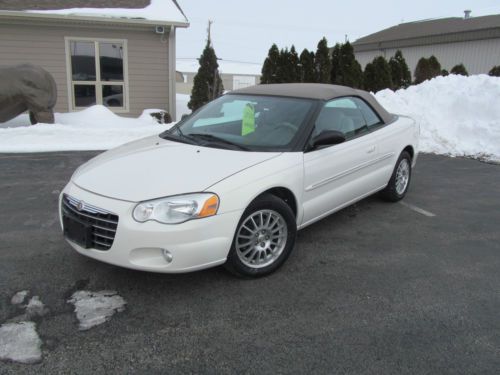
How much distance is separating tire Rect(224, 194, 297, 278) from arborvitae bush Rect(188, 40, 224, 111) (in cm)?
1063

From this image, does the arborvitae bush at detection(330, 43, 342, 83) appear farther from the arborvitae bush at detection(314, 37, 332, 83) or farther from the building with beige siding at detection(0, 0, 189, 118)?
the building with beige siding at detection(0, 0, 189, 118)

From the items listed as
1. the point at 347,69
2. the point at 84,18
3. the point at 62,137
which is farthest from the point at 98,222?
the point at 347,69

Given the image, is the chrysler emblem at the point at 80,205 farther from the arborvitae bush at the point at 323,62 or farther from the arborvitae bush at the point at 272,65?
A: the arborvitae bush at the point at 323,62

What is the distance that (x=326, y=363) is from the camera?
247 centimetres

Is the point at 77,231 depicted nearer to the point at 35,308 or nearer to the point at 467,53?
the point at 35,308

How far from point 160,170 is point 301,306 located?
145 centimetres

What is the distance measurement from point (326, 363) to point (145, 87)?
11.2m

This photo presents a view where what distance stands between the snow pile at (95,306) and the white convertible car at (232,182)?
295mm

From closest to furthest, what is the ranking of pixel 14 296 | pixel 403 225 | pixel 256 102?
pixel 14 296 < pixel 256 102 < pixel 403 225

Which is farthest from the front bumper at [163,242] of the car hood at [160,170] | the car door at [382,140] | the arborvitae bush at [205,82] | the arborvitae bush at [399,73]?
the arborvitae bush at [399,73]

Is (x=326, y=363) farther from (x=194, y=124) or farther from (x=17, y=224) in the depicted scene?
(x=17, y=224)

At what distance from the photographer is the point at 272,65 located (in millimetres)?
13695

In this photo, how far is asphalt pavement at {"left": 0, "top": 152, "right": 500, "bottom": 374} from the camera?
2.49 meters

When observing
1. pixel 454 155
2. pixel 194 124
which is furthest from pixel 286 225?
pixel 454 155
